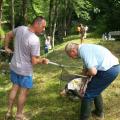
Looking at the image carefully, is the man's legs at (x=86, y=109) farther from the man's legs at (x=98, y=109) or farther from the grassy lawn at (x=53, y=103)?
the grassy lawn at (x=53, y=103)

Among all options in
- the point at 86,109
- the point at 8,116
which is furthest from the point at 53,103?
the point at 86,109

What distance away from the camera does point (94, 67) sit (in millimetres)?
6848

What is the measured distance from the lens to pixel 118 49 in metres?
17.9

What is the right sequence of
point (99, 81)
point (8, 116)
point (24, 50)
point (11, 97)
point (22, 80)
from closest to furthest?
point (99, 81) → point (24, 50) → point (22, 80) → point (11, 97) → point (8, 116)

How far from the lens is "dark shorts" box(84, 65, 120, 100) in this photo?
7.16 metres

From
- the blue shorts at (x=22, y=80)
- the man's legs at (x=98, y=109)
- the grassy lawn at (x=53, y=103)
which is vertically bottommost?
the grassy lawn at (x=53, y=103)

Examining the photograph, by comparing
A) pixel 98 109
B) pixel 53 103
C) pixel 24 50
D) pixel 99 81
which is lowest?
pixel 53 103

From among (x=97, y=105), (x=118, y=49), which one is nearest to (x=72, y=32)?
(x=118, y=49)

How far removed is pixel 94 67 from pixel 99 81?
46 centimetres

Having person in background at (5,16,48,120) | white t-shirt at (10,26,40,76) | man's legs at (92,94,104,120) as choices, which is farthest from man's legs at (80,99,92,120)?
white t-shirt at (10,26,40,76)

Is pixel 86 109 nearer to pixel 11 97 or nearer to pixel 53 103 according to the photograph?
pixel 11 97

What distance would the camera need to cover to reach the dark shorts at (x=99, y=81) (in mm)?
7156

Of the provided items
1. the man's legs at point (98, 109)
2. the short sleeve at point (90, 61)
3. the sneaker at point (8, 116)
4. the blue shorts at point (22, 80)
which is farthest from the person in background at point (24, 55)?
the man's legs at point (98, 109)

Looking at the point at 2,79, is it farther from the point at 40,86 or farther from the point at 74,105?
the point at 74,105
